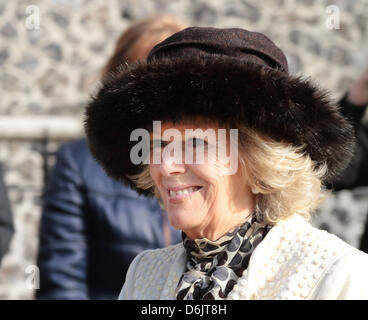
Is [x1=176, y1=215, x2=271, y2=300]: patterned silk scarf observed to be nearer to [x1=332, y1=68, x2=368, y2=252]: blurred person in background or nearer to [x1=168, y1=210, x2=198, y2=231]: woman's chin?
[x1=168, y1=210, x2=198, y2=231]: woman's chin

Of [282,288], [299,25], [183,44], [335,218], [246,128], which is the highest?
[299,25]

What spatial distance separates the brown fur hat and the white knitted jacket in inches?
9.6

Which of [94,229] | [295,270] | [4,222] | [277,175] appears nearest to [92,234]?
[94,229]

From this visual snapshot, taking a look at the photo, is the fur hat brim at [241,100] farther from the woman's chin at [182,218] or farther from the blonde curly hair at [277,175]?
the woman's chin at [182,218]

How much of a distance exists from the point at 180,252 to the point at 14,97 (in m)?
5.81

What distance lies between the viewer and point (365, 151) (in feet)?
11.8

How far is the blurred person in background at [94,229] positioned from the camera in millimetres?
3070

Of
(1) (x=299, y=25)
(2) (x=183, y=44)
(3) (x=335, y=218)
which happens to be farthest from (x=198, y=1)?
(2) (x=183, y=44)

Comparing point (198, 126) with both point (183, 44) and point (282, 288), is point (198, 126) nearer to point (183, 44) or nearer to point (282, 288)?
point (183, 44)

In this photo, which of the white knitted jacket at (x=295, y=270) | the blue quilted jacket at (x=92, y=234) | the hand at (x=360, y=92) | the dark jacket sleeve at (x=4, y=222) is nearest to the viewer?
the white knitted jacket at (x=295, y=270)

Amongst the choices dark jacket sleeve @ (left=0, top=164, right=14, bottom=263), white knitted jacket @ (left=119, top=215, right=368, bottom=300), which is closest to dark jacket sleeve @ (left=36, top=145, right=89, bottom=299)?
dark jacket sleeve @ (left=0, top=164, right=14, bottom=263)

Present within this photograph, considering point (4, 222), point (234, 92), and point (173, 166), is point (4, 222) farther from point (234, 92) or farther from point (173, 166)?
point (234, 92)

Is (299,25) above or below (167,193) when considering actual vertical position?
above

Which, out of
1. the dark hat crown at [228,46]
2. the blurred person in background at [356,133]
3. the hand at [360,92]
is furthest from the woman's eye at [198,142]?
the hand at [360,92]
